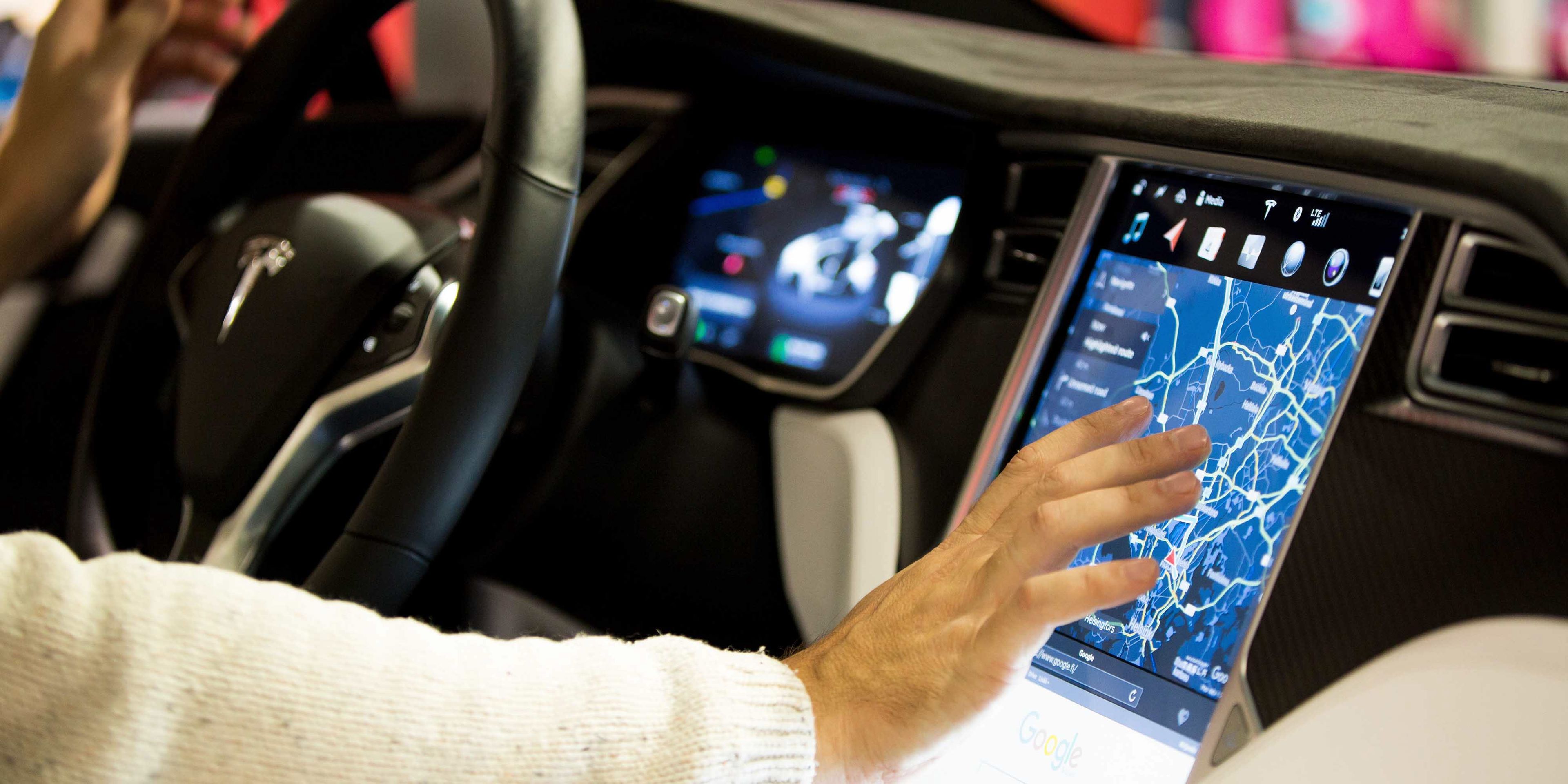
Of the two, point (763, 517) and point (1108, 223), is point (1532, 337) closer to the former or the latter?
point (1108, 223)

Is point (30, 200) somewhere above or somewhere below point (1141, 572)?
below

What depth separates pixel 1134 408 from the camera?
56cm

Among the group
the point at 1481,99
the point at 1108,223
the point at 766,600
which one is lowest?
the point at 766,600

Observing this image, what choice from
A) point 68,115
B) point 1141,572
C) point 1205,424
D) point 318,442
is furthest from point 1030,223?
point 68,115

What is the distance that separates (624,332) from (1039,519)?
0.62 meters

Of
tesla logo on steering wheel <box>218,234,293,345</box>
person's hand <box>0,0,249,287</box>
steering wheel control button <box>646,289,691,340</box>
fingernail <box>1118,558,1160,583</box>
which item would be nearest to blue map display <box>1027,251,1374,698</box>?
fingernail <box>1118,558,1160,583</box>

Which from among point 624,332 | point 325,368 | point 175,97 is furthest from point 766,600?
point 175,97

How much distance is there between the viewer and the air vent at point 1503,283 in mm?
561

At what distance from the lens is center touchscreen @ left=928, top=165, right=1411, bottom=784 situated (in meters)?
0.64

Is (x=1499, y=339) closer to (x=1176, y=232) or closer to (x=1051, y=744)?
(x=1176, y=232)

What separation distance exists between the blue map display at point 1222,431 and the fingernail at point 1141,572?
0.21m

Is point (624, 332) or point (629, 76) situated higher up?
point (629, 76)

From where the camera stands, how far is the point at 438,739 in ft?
1.62

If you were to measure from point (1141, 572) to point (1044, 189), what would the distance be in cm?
46
